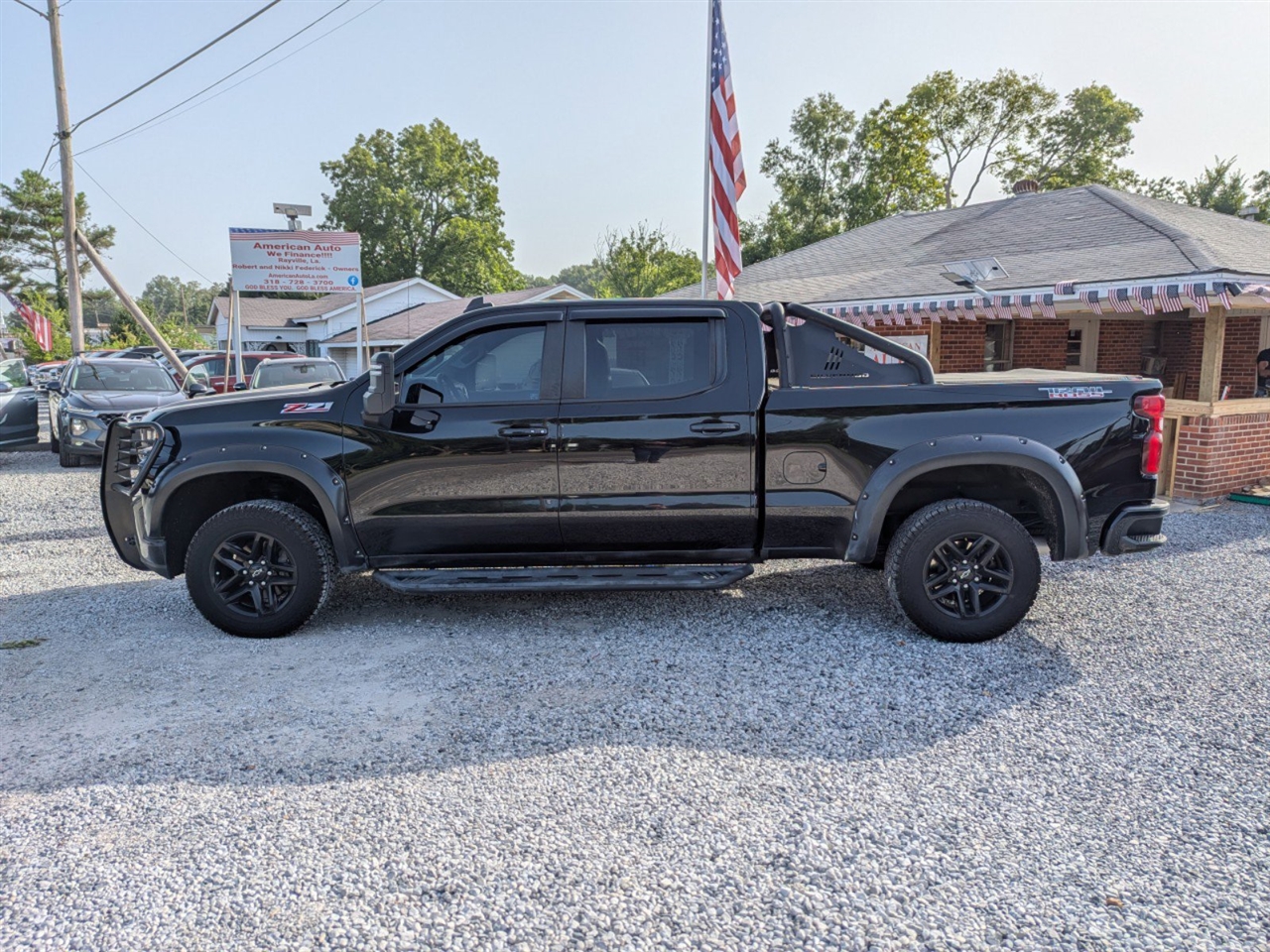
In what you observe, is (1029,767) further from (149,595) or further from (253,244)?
(253,244)

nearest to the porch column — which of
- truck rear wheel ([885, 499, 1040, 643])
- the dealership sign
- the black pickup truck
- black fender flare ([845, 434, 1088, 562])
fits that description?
the black pickup truck

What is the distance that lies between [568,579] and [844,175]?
40081 millimetres

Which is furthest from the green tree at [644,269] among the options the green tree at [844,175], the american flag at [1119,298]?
the american flag at [1119,298]

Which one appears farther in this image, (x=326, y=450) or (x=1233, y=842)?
(x=326, y=450)

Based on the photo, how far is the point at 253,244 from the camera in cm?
1550

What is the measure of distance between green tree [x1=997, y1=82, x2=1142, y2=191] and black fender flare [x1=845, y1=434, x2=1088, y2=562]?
44.8m

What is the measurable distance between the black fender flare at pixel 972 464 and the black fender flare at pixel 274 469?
2.89 metres

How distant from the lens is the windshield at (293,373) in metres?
14.0

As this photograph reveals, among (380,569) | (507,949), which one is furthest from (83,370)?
(507,949)

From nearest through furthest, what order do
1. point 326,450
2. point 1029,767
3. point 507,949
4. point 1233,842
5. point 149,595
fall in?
1. point 507,949
2. point 1233,842
3. point 1029,767
4. point 326,450
5. point 149,595

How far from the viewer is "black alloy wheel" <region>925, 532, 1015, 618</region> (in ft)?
15.5

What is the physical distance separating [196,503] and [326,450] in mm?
1012

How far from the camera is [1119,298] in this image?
9219 mm

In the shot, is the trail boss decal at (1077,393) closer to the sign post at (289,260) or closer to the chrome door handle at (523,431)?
the chrome door handle at (523,431)
